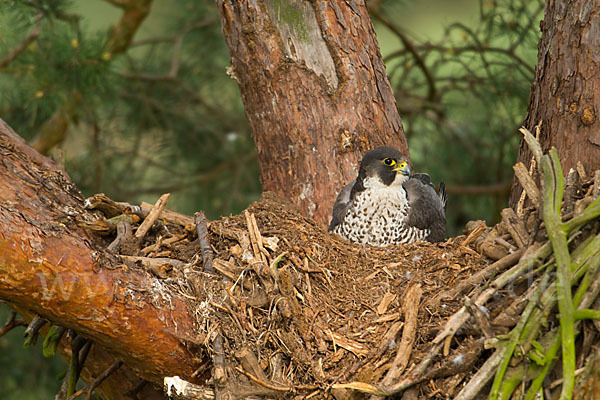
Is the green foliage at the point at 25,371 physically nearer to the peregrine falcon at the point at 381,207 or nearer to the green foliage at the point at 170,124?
the green foliage at the point at 170,124

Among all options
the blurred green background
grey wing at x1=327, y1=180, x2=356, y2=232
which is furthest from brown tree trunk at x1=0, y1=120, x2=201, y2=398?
the blurred green background

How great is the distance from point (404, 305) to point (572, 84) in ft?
3.63

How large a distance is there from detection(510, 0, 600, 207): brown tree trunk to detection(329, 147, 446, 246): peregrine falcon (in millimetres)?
804

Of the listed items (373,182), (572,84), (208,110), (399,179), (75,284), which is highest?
(208,110)

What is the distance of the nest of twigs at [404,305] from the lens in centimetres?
199

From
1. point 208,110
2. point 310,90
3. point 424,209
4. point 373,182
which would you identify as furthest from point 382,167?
point 208,110

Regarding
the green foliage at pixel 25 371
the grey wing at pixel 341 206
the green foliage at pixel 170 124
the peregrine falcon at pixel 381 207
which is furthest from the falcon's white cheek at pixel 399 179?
the green foliage at pixel 25 371

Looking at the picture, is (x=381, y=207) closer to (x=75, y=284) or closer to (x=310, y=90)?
(x=310, y=90)

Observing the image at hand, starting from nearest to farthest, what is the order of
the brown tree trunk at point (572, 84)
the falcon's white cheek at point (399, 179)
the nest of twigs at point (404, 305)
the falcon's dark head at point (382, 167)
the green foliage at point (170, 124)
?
the nest of twigs at point (404, 305), the brown tree trunk at point (572, 84), the falcon's dark head at point (382, 167), the falcon's white cheek at point (399, 179), the green foliage at point (170, 124)

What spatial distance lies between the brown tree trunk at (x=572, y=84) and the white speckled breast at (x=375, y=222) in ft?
2.95

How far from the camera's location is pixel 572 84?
267 cm

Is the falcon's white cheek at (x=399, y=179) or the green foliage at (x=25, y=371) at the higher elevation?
the falcon's white cheek at (x=399, y=179)

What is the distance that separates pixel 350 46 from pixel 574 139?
1240 mm

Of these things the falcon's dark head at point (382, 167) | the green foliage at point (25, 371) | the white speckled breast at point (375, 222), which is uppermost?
the falcon's dark head at point (382, 167)
